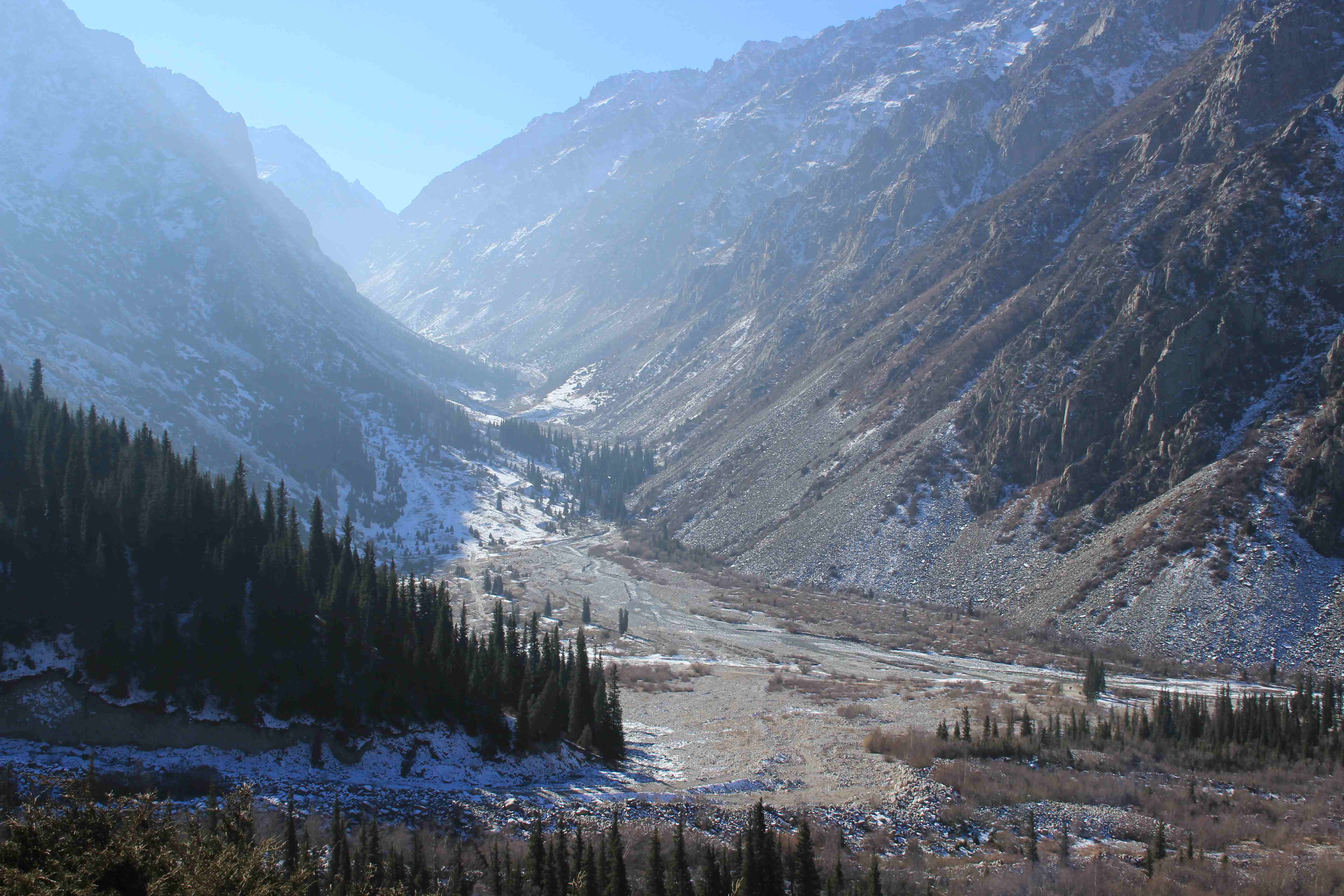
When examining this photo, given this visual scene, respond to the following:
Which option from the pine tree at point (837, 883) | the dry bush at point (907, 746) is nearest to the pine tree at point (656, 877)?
the pine tree at point (837, 883)

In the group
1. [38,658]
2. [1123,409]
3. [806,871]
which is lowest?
[806,871]

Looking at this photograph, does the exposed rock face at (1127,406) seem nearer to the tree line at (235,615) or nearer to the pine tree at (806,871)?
the tree line at (235,615)

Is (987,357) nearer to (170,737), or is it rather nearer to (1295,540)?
(1295,540)

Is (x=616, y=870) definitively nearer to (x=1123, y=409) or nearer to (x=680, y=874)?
(x=680, y=874)

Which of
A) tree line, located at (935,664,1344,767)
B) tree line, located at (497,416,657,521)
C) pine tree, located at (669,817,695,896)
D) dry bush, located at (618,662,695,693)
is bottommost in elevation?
dry bush, located at (618,662,695,693)

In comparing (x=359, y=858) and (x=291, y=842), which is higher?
(x=291, y=842)

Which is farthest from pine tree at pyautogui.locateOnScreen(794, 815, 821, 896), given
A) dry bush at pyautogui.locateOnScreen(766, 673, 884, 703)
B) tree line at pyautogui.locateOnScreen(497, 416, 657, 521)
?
tree line at pyautogui.locateOnScreen(497, 416, 657, 521)

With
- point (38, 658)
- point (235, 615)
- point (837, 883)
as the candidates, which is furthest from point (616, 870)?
point (38, 658)

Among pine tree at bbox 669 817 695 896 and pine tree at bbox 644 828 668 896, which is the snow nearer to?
pine tree at bbox 644 828 668 896
